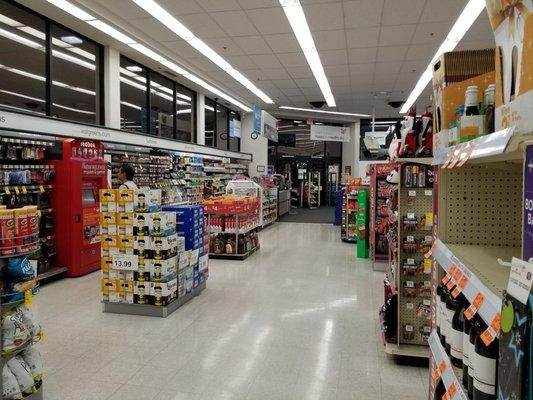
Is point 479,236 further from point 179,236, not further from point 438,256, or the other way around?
point 179,236

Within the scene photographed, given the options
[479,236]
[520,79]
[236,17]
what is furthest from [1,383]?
[236,17]

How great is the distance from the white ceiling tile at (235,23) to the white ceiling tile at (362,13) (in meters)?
1.60

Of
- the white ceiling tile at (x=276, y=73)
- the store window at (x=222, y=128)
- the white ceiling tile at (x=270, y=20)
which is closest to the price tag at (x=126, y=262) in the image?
the white ceiling tile at (x=270, y=20)

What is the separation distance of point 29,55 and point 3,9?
8.83ft

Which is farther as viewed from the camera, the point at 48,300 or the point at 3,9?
the point at 3,9

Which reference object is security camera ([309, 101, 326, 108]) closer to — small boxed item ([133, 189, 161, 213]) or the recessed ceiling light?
the recessed ceiling light

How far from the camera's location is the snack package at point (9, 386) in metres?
2.55

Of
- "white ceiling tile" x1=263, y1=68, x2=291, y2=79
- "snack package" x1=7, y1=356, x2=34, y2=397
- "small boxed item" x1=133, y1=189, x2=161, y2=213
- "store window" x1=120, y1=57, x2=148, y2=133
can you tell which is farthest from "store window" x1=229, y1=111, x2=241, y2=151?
"snack package" x1=7, y1=356, x2=34, y2=397

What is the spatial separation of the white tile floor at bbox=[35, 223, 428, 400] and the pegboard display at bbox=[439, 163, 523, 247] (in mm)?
1738

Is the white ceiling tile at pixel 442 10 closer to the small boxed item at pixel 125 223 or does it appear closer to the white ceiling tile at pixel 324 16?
the white ceiling tile at pixel 324 16

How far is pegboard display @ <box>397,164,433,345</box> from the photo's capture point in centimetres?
367

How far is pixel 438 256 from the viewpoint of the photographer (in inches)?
69.1

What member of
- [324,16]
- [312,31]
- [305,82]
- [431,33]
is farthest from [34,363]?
[305,82]

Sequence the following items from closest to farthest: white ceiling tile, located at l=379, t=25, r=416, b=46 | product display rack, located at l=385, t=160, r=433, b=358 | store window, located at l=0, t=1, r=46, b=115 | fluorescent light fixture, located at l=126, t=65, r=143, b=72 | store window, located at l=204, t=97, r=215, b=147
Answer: product display rack, located at l=385, t=160, r=433, b=358, store window, located at l=0, t=1, r=46, b=115, white ceiling tile, located at l=379, t=25, r=416, b=46, fluorescent light fixture, located at l=126, t=65, r=143, b=72, store window, located at l=204, t=97, r=215, b=147
